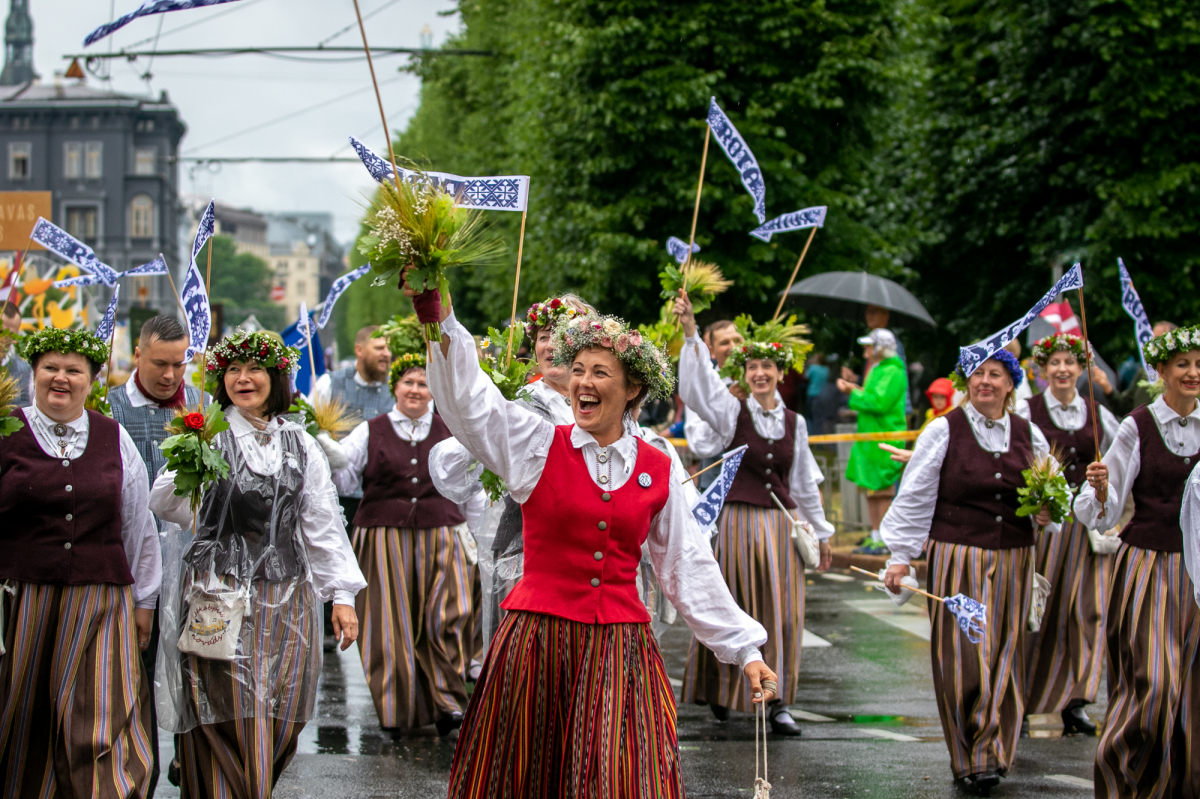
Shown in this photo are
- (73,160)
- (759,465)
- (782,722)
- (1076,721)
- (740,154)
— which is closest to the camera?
(782,722)

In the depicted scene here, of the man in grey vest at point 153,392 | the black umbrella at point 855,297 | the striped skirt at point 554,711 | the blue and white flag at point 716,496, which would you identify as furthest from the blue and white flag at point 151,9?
the black umbrella at point 855,297

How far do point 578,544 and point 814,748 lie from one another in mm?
3524

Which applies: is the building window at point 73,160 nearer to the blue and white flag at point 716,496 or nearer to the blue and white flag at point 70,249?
the blue and white flag at point 70,249

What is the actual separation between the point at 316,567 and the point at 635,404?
1713 millimetres

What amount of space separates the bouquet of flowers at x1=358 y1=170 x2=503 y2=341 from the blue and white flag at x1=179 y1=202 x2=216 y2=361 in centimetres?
223

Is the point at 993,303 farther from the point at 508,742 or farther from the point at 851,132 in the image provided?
the point at 508,742

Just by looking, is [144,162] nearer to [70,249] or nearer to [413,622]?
[70,249]

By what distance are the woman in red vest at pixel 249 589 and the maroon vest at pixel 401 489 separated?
2.20 m

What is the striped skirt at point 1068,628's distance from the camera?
26.3 feet

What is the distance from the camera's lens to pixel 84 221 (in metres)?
82.1

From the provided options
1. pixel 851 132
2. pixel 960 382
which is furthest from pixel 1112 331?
pixel 960 382

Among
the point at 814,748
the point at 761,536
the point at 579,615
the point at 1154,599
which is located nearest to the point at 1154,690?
the point at 1154,599

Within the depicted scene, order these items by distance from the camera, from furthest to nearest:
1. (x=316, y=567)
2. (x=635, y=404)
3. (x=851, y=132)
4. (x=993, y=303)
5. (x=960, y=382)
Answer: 1. (x=993, y=303)
2. (x=851, y=132)
3. (x=960, y=382)
4. (x=316, y=567)
5. (x=635, y=404)

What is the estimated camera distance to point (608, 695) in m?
4.13
